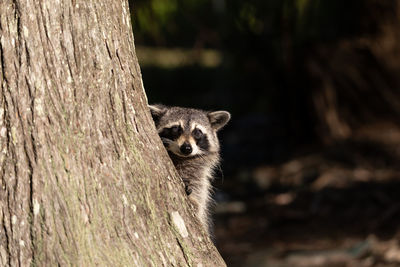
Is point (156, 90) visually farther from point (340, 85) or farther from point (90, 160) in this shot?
point (90, 160)

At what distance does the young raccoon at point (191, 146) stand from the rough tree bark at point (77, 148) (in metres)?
1.83

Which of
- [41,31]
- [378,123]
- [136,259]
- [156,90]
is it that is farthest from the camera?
[156,90]

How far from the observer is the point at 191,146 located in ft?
18.4

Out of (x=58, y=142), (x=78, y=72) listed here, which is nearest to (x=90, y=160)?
(x=58, y=142)

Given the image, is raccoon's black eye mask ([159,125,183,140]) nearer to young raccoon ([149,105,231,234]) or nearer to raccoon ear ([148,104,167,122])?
young raccoon ([149,105,231,234])

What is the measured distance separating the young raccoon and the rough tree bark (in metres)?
1.83

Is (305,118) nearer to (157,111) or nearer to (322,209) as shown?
(322,209)

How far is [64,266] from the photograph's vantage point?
336cm

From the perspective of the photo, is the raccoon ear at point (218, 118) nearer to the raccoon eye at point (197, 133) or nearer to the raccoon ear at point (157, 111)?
the raccoon eye at point (197, 133)

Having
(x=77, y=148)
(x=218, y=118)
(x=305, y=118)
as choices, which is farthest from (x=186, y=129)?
(x=305, y=118)

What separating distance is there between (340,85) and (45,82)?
8462 mm

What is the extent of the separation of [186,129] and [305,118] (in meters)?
6.23

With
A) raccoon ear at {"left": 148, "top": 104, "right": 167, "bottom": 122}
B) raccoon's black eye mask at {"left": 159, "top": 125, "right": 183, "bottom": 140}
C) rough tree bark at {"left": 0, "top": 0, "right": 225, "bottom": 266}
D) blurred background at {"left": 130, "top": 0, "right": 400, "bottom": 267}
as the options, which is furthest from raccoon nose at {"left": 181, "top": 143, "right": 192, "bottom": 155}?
blurred background at {"left": 130, "top": 0, "right": 400, "bottom": 267}

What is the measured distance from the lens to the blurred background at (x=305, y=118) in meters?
8.95
